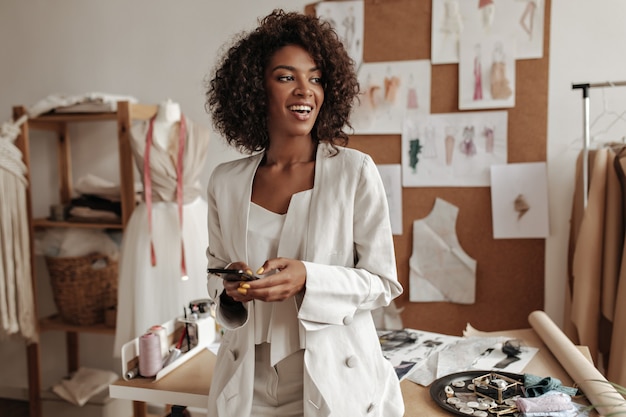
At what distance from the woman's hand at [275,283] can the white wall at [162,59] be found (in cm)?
176

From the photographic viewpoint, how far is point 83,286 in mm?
2727

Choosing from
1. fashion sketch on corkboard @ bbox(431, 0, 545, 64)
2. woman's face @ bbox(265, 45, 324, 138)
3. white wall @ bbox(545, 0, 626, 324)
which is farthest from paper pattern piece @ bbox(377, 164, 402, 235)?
woman's face @ bbox(265, 45, 324, 138)

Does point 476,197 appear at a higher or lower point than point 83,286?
higher

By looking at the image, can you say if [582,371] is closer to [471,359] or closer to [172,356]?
[471,359]

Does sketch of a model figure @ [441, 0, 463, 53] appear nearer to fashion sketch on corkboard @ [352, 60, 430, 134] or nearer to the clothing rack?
fashion sketch on corkboard @ [352, 60, 430, 134]

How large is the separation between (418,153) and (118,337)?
5.03ft

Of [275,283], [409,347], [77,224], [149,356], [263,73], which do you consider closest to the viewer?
[275,283]

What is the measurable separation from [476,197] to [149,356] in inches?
61.8

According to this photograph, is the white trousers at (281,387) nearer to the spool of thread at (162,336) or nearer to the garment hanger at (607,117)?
the spool of thread at (162,336)

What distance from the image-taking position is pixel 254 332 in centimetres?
114

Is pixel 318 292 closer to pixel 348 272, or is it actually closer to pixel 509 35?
pixel 348 272

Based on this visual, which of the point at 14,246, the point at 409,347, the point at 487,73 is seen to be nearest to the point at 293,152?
the point at 409,347

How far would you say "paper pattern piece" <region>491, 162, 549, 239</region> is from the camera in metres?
2.45

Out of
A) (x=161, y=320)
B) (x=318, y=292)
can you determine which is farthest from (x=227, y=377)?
(x=161, y=320)
